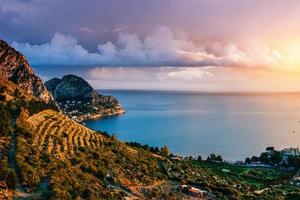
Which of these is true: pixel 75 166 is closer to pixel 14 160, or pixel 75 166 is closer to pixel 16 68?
pixel 14 160

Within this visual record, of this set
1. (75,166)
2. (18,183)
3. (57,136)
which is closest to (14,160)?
(18,183)

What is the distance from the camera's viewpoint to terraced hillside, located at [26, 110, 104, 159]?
53.4 meters

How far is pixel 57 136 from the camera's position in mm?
59500

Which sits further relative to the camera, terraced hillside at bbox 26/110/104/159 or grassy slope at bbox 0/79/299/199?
Answer: terraced hillside at bbox 26/110/104/159

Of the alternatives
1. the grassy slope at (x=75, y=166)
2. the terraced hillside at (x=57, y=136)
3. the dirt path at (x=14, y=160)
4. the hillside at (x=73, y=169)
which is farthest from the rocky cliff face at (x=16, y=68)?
the dirt path at (x=14, y=160)

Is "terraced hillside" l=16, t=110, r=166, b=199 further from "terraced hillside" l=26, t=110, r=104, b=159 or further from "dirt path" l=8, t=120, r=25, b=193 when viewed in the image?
"dirt path" l=8, t=120, r=25, b=193

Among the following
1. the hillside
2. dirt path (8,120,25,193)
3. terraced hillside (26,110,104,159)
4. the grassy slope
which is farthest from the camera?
terraced hillside (26,110,104,159)

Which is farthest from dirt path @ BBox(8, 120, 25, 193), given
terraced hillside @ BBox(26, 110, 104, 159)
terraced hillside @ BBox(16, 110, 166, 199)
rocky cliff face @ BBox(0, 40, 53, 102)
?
rocky cliff face @ BBox(0, 40, 53, 102)

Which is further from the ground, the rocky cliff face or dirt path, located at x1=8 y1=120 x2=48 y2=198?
the rocky cliff face

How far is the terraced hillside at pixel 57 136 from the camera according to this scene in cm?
5341

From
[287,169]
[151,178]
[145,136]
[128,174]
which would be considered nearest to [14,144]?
[128,174]

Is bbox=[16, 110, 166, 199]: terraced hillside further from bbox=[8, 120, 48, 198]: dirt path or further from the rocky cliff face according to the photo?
the rocky cliff face

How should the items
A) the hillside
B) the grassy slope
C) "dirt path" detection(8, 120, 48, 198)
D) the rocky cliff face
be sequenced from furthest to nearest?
the rocky cliff face < the grassy slope < the hillside < "dirt path" detection(8, 120, 48, 198)

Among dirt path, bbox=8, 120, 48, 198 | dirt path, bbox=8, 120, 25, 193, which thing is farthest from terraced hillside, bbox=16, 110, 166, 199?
dirt path, bbox=8, 120, 25, 193
